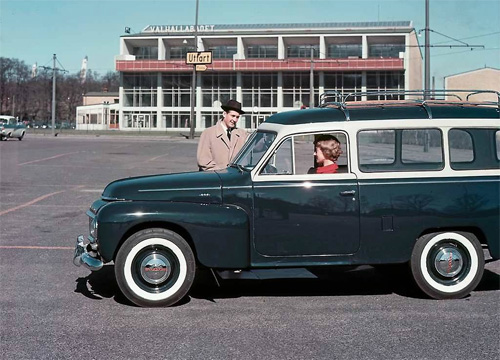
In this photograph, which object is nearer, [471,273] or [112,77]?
[471,273]

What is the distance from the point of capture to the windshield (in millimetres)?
6207

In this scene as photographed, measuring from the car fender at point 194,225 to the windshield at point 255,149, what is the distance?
1.92ft

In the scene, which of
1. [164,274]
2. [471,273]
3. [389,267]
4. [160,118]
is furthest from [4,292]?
[160,118]

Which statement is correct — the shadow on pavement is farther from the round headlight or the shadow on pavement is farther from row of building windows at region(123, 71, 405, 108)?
row of building windows at region(123, 71, 405, 108)

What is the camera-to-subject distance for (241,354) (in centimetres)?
454

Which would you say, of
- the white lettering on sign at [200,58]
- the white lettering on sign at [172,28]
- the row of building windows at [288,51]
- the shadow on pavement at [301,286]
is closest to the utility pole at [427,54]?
the white lettering on sign at [200,58]

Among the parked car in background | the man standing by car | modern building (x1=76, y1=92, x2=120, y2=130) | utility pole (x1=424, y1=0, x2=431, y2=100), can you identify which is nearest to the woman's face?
the man standing by car

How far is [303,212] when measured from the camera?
19.3ft

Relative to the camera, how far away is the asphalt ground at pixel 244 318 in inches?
182

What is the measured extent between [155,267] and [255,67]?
7206 cm

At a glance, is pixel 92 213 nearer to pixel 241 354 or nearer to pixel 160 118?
pixel 241 354

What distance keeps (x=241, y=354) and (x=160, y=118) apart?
80.2 meters

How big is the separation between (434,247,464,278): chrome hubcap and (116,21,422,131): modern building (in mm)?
66243

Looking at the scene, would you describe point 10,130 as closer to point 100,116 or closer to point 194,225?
point 194,225
